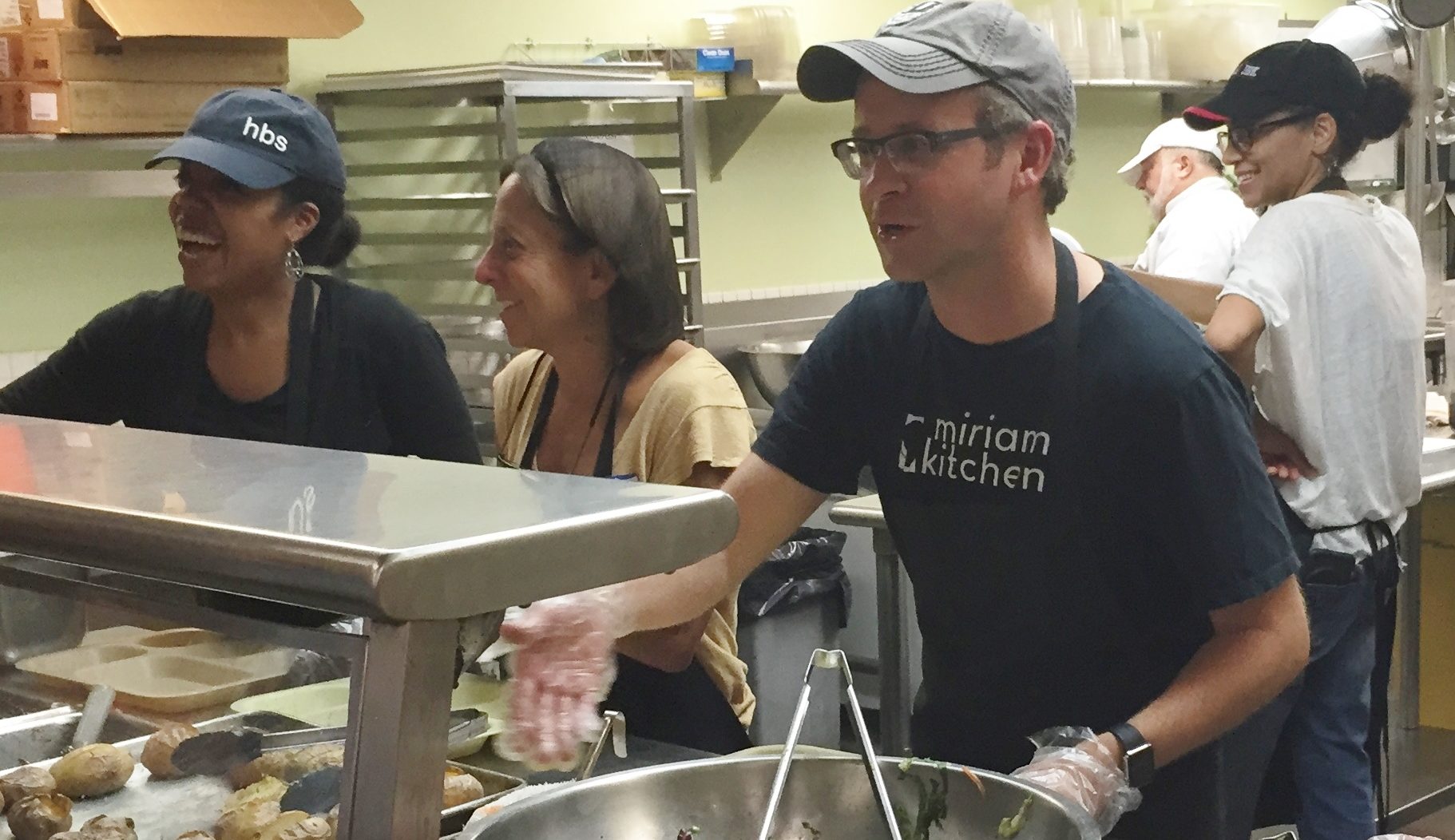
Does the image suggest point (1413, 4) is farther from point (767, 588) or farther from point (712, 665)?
point (712, 665)

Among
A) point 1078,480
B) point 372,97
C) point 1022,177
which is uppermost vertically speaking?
point 372,97

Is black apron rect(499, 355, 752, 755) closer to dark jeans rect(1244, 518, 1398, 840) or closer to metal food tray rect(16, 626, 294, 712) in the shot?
metal food tray rect(16, 626, 294, 712)

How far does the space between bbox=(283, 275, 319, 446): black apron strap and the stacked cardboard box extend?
0.94m

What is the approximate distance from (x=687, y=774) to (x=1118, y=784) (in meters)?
0.49

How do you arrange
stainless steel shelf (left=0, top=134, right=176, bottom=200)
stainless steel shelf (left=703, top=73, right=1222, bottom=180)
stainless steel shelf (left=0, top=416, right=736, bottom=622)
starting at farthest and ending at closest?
1. stainless steel shelf (left=703, top=73, right=1222, bottom=180)
2. stainless steel shelf (left=0, top=134, right=176, bottom=200)
3. stainless steel shelf (left=0, top=416, right=736, bottom=622)

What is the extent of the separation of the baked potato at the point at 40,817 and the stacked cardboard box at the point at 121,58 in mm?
2117

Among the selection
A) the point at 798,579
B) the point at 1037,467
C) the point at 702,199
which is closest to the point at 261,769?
the point at 1037,467

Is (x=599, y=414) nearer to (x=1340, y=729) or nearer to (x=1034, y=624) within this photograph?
(x=1034, y=624)

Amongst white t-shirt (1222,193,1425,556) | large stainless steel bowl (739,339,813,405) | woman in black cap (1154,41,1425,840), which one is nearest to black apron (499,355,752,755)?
woman in black cap (1154,41,1425,840)

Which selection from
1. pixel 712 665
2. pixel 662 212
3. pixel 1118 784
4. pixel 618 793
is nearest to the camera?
pixel 618 793

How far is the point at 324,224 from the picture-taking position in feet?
9.08

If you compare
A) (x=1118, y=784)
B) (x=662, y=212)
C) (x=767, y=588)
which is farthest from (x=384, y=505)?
(x=767, y=588)

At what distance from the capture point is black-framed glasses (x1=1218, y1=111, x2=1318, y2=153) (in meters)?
3.28

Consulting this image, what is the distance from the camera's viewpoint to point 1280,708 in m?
2.27
